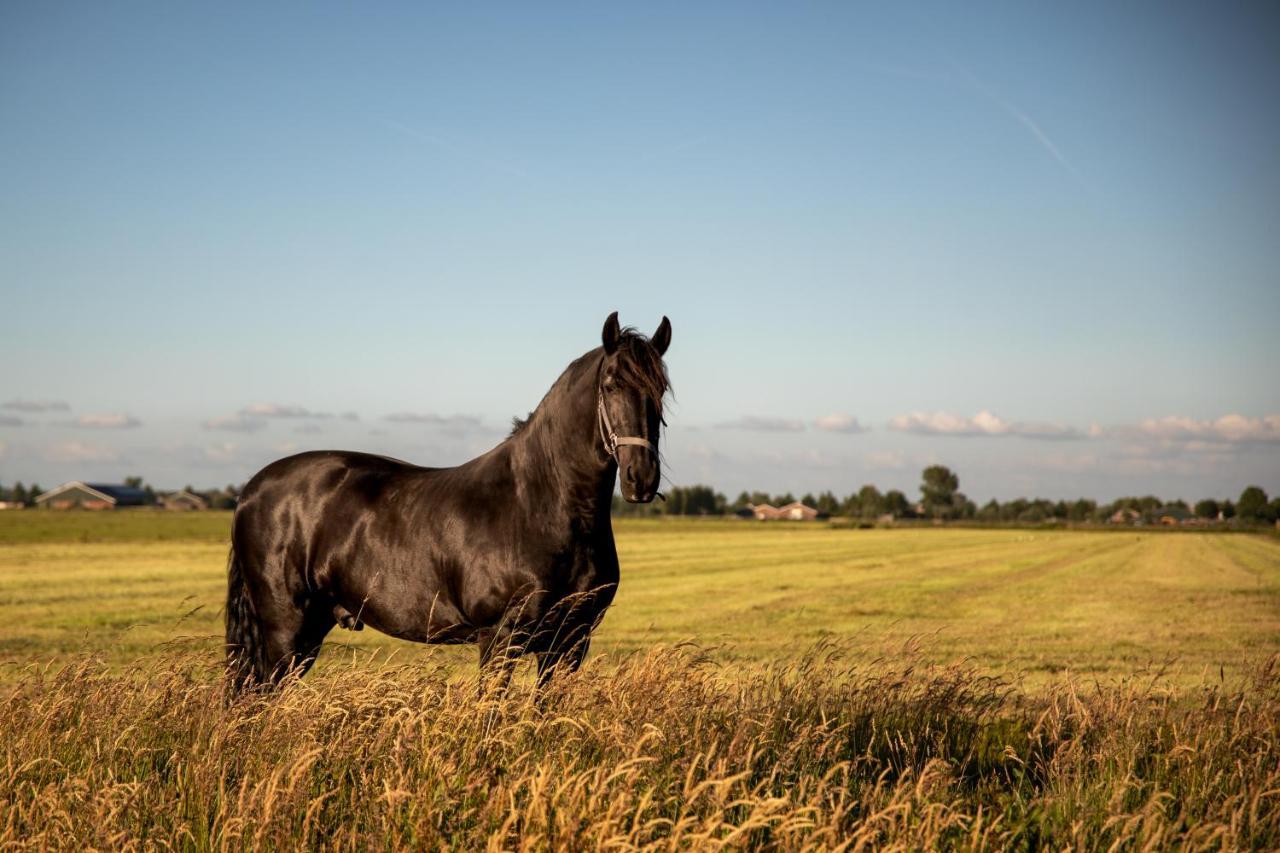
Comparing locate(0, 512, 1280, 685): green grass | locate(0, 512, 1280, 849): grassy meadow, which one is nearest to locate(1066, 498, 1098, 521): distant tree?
locate(0, 512, 1280, 685): green grass

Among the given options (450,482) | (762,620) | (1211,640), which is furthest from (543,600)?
(1211,640)

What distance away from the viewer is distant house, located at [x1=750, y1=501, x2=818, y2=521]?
557 ft

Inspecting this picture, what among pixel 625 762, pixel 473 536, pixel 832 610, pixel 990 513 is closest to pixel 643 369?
pixel 473 536

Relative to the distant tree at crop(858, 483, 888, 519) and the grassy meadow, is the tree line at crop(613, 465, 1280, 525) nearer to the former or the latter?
the distant tree at crop(858, 483, 888, 519)

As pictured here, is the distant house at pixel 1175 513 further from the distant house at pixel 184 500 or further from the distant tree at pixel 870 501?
the distant house at pixel 184 500

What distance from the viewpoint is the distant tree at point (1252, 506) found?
143 metres

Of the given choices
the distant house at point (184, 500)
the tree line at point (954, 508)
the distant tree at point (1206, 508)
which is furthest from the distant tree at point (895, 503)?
the distant house at point (184, 500)

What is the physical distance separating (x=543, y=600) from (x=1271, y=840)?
446cm

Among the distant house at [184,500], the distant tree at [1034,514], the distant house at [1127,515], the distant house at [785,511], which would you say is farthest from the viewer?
the distant house at [1127,515]

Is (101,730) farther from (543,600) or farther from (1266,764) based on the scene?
(1266,764)

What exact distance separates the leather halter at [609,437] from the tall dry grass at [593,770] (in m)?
1.36

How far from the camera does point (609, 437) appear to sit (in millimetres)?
6434

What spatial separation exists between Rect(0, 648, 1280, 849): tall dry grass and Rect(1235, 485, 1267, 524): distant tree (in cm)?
15278

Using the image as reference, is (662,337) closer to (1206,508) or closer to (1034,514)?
(1034,514)
